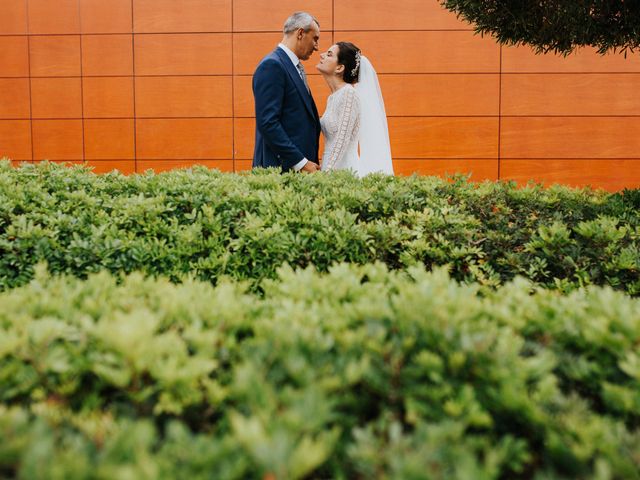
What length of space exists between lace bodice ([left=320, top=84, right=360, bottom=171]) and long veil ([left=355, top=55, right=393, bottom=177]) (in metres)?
0.29

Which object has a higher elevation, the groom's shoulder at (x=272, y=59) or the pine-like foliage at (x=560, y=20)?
the pine-like foliage at (x=560, y=20)

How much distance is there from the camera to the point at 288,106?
4.23m

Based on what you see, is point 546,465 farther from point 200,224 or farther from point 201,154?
point 201,154

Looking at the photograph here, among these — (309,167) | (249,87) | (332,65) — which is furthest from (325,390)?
(249,87)

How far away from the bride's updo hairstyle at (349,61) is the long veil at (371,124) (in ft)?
0.33

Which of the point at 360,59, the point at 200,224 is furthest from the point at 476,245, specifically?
the point at 360,59

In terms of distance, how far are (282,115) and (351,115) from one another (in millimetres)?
641

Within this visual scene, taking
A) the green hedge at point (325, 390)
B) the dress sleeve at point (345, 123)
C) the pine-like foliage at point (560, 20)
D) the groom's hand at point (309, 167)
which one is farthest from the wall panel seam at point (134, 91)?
the green hedge at point (325, 390)

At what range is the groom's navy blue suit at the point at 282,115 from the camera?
4020mm

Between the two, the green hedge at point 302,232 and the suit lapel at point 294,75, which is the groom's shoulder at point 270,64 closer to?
the suit lapel at point 294,75

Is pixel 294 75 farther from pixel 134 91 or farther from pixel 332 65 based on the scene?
pixel 134 91

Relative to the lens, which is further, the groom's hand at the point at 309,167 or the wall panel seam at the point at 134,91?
the wall panel seam at the point at 134,91

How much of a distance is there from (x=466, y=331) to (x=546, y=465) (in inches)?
12.7

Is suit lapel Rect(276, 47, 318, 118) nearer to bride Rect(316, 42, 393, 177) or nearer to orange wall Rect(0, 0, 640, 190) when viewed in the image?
bride Rect(316, 42, 393, 177)
